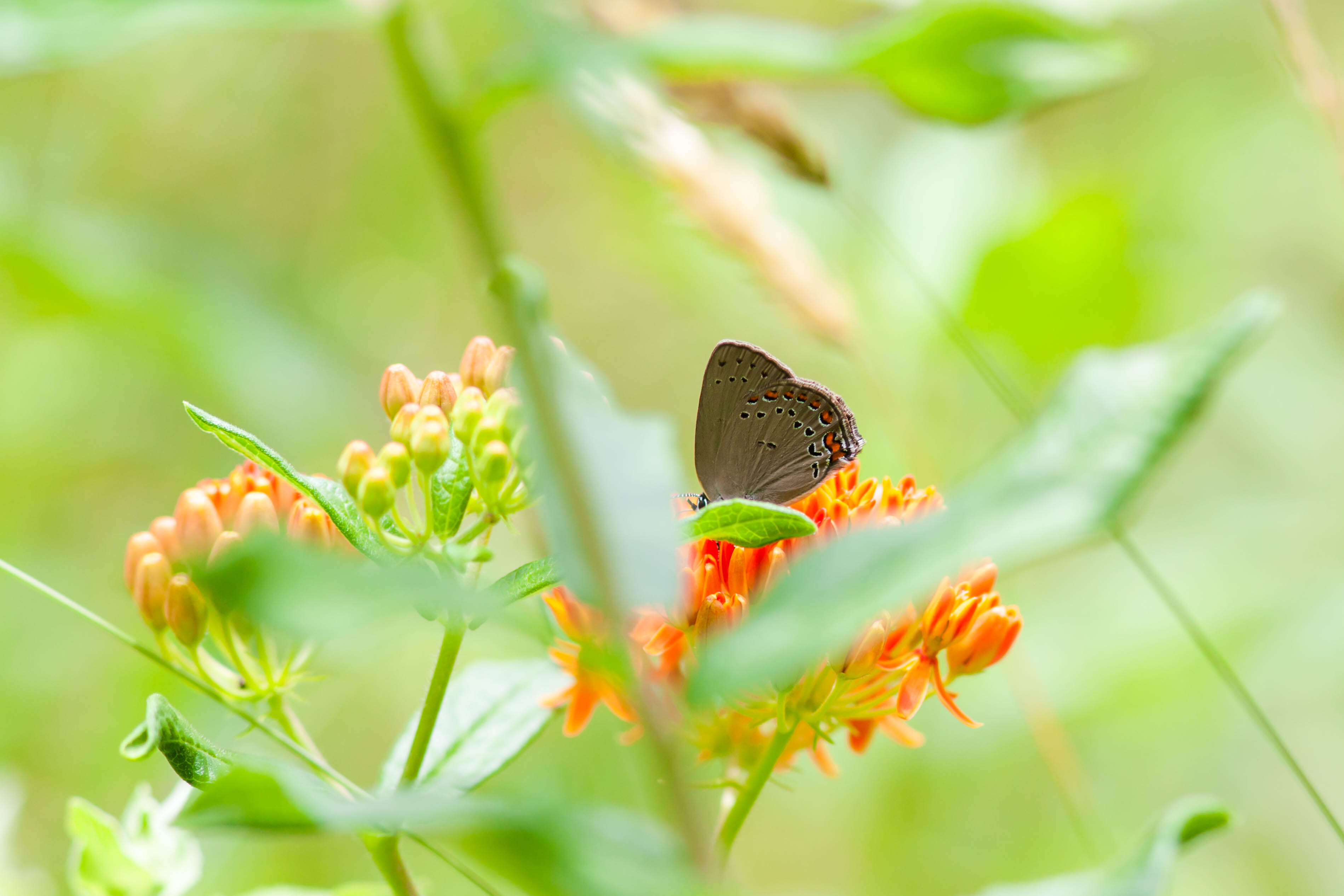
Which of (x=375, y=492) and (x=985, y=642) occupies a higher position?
(x=375, y=492)

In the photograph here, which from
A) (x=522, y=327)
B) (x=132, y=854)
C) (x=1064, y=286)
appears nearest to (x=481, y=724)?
(x=132, y=854)

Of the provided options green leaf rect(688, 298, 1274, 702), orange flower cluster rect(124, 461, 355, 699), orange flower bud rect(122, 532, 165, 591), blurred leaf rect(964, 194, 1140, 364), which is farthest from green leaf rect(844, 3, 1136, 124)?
blurred leaf rect(964, 194, 1140, 364)

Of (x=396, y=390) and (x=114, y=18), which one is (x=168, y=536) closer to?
(x=396, y=390)

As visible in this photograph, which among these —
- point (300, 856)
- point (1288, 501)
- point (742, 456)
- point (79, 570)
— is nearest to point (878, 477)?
point (1288, 501)

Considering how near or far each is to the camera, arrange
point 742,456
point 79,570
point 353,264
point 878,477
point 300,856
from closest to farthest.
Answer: point 742,456 → point 878,477 → point 300,856 → point 79,570 → point 353,264

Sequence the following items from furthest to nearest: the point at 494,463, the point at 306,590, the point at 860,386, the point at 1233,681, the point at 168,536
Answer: the point at 860,386
the point at 1233,681
the point at 168,536
the point at 494,463
the point at 306,590

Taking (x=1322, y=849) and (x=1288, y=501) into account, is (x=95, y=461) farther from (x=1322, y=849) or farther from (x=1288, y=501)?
(x=1322, y=849)
